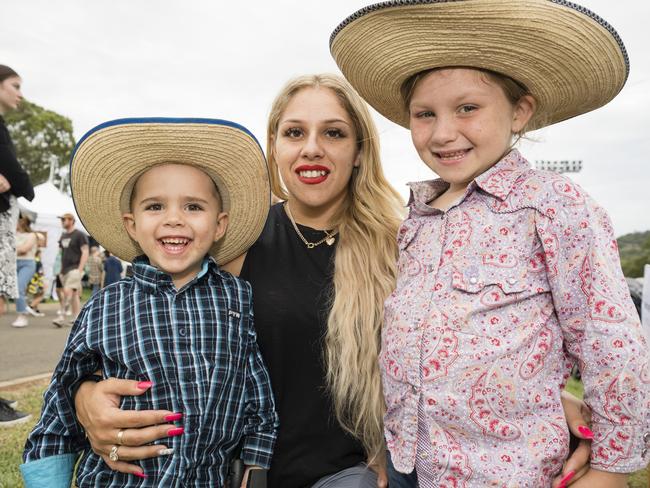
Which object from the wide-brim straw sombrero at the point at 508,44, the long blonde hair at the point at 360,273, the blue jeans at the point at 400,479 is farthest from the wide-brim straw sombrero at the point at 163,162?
the blue jeans at the point at 400,479

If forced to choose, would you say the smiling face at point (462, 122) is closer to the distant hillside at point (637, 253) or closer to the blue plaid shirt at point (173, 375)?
the blue plaid shirt at point (173, 375)

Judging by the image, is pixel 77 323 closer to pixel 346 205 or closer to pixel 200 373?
pixel 200 373

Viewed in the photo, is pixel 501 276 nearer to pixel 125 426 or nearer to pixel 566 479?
pixel 566 479

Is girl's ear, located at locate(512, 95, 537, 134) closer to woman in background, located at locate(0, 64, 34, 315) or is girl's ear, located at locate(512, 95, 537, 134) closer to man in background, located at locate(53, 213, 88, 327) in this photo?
woman in background, located at locate(0, 64, 34, 315)

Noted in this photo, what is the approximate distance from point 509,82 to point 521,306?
0.84 metres

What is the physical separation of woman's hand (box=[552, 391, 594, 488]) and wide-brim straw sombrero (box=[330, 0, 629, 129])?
1.12m

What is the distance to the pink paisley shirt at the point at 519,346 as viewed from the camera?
4.82ft

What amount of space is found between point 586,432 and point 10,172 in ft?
13.6

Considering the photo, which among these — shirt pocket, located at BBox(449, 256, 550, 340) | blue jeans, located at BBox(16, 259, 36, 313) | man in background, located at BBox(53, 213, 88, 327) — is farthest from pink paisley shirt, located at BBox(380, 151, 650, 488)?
man in background, located at BBox(53, 213, 88, 327)

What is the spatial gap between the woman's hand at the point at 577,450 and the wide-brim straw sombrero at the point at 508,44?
1122 millimetres

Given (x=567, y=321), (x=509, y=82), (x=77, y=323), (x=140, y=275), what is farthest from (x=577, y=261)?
(x=77, y=323)

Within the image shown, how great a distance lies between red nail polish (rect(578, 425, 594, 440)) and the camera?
1549 mm

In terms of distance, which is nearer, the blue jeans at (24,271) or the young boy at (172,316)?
the young boy at (172,316)

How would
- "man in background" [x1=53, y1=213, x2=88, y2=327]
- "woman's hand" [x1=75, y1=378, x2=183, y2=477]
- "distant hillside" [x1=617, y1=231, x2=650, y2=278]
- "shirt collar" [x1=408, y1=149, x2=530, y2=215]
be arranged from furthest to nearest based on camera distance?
"distant hillside" [x1=617, y1=231, x2=650, y2=278] < "man in background" [x1=53, y1=213, x2=88, y2=327] < "woman's hand" [x1=75, y1=378, x2=183, y2=477] < "shirt collar" [x1=408, y1=149, x2=530, y2=215]
